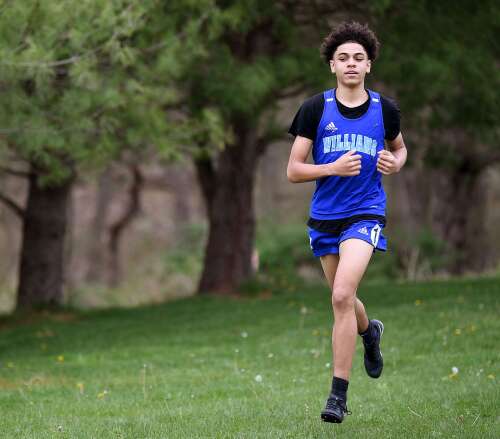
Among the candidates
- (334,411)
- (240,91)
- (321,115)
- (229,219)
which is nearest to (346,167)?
(321,115)

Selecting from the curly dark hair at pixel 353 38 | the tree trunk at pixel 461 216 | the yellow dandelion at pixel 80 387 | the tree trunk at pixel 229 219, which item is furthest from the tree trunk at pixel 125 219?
the curly dark hair at pixel 353 38

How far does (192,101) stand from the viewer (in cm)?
1326

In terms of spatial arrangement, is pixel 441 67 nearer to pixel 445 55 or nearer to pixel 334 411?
pixel 445 55

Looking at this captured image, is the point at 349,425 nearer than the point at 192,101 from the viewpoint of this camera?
Yes

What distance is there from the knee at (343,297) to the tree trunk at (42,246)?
1055 cm

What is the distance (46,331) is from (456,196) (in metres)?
12.0

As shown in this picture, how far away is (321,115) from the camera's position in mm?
5668

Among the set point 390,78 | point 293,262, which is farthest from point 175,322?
point 293,262

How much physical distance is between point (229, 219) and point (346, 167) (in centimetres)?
1069

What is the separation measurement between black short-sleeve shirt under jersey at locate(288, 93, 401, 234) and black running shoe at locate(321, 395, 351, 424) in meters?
1.00

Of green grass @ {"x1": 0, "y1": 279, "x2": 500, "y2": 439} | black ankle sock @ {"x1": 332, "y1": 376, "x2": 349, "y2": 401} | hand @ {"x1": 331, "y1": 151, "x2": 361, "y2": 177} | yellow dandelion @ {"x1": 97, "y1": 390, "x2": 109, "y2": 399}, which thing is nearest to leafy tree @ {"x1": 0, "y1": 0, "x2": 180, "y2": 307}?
green grass @ {"x1": 0, "y1": 279, "x2": 500, "y2": 439}

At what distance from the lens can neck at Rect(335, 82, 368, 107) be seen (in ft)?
18.6

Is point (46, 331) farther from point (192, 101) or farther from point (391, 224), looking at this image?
point (391, 224)

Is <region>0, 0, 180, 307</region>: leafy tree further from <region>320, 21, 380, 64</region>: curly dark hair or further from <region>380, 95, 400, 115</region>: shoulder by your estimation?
<region>380, 95, 400, 115</region>: shoulder
